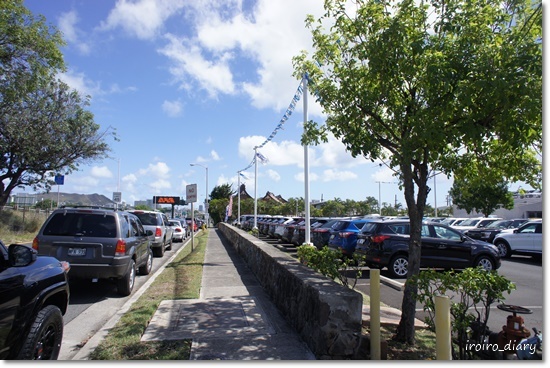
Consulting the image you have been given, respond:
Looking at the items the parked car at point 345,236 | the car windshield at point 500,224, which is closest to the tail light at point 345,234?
the parked car at point 345,236

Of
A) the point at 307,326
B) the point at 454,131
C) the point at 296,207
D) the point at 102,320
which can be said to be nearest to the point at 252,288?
the point at 102,320

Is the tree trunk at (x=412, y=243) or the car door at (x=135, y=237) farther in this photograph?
the car door at (x=135, y=237)

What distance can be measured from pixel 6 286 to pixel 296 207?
7215 cm

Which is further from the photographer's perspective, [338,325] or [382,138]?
[382,138]

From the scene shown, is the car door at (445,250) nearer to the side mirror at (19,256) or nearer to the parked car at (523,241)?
the parked car at (523,241)

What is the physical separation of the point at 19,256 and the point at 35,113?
2195 cm

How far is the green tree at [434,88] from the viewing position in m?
4.51

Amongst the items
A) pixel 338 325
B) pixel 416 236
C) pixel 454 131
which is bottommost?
pixel 338 325

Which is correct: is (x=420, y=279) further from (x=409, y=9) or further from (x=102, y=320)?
(x=102, y=320)

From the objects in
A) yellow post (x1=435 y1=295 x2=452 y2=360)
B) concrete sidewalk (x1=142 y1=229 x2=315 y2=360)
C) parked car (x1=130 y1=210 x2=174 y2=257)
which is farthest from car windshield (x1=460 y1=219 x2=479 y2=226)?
yellow post (x1=435 y1=295 x2=452 y2=360)

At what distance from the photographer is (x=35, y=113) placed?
2295 centimetres

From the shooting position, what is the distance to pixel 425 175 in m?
5.75

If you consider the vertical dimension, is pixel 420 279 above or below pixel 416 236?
below

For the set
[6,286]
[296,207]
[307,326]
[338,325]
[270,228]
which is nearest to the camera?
[6,286]
